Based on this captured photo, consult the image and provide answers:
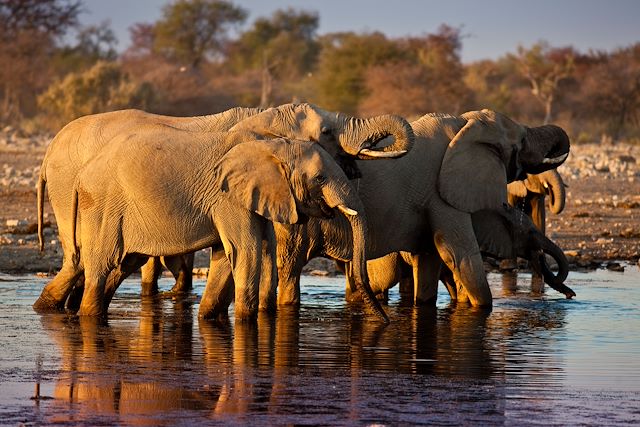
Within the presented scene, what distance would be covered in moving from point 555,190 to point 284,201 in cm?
579

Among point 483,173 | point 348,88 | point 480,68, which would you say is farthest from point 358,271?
point 480,68

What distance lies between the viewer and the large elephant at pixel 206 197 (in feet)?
34.4

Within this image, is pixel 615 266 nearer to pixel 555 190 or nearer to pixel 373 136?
pixel 555 190

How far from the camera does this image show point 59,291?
451 inches

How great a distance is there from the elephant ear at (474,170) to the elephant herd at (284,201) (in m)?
0.01

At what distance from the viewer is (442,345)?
10.1 meters

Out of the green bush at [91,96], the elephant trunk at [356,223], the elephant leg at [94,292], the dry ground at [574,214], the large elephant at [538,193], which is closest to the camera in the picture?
the elephant trunk at [356,223]

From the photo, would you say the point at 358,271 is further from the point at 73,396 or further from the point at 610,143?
the point at 610,143

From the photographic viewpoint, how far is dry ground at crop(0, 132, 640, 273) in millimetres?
15539

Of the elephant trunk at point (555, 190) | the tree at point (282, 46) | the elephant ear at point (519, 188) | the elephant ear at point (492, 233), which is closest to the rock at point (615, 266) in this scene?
the elephant trunk at point (555, 190)

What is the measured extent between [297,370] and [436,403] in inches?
49.5

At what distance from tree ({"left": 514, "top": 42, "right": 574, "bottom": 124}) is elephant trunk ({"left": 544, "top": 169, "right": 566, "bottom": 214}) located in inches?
1315

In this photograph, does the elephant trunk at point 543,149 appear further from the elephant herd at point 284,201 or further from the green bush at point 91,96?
the green bush at point 91,96

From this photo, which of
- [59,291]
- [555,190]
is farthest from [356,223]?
[555,190]
